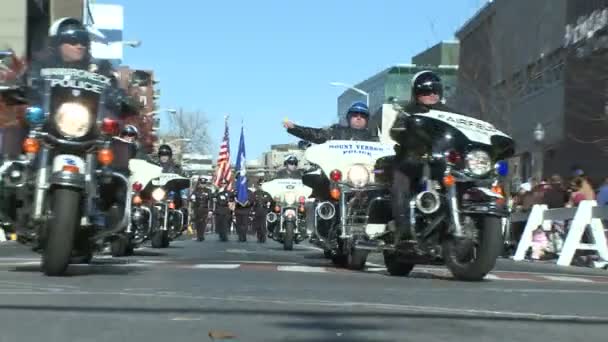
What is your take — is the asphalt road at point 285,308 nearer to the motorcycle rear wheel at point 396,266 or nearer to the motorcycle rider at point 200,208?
the motorcycle rear wheel at point 396,266

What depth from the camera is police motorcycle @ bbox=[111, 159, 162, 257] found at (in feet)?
49.9

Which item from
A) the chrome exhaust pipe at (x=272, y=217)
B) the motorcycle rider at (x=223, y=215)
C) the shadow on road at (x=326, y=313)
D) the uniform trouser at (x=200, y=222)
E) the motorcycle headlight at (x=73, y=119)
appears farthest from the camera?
the uniform trouser at (x=200, y=222)

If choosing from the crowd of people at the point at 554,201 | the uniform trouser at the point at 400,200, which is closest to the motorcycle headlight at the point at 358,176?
the uniform trouser at the point at 400,200

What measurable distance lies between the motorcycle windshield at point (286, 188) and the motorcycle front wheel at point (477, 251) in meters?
13.6

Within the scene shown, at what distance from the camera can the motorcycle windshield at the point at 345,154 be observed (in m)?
13.1

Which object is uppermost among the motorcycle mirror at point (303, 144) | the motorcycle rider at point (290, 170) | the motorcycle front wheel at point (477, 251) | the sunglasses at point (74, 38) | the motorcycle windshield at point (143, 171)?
the sunglasses at point (74, 38)

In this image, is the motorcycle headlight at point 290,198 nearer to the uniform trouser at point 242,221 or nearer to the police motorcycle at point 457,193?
the uniform trouser at point 242,221

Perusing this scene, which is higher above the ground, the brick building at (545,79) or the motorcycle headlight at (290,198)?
the brick building at (545,79)

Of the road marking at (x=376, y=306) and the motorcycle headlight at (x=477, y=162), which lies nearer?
the road marking at (x=376, y=306)

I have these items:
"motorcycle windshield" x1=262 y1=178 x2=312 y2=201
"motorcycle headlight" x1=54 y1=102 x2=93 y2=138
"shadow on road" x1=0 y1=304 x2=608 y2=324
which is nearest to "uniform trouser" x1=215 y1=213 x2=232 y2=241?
"motorcycle windshield" x1=262 y1=178 x2=312 y2=201

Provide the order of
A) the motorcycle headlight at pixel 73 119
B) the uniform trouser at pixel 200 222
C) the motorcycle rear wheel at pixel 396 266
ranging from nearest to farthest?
1. the motorcycle headlight at pixel 73 119
2. the motorcycle rear wheel at pixel 396 266
3. the uniform trouser at pixel 200 222

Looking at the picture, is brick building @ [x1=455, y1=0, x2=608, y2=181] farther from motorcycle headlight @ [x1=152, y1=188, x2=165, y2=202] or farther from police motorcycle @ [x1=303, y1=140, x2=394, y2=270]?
police motorcycle @ [x1=303, y1=140, x2=394, y2=270]

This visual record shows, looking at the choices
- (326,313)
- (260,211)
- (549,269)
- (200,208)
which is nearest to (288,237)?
(549,269)

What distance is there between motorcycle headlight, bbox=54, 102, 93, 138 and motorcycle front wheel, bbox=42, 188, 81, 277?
0.58 meters
